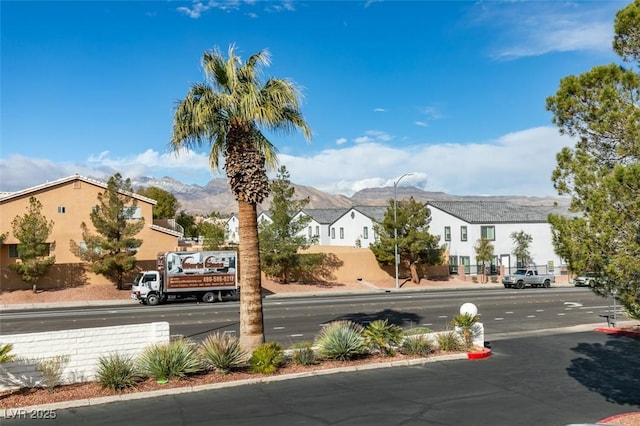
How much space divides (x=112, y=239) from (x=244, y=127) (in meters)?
28.1

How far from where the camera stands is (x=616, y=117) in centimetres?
931

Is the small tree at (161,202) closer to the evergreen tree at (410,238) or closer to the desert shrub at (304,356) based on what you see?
the evergreen tree at (410,238)

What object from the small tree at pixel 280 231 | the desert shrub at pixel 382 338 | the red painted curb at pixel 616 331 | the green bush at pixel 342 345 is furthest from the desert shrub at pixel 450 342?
the small tree at pixel 280 231

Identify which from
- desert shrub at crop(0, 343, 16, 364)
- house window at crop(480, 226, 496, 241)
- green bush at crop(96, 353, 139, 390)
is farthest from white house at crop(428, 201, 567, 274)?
desert shrub at crop(0, 343, 16, 364)

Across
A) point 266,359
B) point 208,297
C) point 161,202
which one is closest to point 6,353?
point 266,359

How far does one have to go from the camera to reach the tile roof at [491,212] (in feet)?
197

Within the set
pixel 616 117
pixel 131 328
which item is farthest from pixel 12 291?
pixel 616 117

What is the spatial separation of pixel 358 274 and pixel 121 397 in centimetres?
4133

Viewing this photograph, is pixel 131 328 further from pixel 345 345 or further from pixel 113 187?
pixel 113 187

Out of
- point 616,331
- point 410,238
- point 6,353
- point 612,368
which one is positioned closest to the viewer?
point 6,353

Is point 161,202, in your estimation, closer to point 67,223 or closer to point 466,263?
point 67,223

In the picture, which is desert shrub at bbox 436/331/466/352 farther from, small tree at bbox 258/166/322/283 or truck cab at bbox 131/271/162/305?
small tree at bbox 258/166/322/283

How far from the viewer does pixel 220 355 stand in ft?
46.5

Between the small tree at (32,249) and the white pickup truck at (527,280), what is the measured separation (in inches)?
1512
